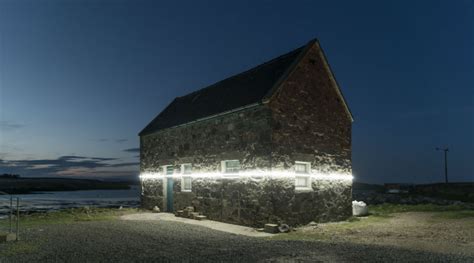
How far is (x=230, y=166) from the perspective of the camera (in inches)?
629

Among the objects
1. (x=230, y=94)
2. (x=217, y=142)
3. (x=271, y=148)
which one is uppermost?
(x=230, y=94)

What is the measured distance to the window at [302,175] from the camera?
15147 mm

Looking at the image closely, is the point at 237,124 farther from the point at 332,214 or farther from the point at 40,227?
the point at 40,227

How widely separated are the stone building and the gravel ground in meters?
2.52

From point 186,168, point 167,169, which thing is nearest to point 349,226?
point 186,168

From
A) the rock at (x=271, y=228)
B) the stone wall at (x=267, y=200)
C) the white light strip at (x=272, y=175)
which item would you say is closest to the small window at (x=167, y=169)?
the white light strip at (x=272, y=175)

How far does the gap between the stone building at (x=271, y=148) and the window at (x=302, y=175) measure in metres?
→ 0.04

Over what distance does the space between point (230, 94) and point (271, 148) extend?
4659 mm

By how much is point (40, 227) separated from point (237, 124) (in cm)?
835

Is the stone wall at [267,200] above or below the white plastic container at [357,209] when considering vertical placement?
above

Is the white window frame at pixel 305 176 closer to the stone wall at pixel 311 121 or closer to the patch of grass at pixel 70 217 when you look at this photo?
the stone wall at pixel 311 121

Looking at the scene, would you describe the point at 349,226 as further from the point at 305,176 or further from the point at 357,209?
the point at 357,209

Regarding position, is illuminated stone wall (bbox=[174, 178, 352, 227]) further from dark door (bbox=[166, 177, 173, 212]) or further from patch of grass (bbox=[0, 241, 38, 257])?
patch of grass (bbox=[0, 241, 38, 257])

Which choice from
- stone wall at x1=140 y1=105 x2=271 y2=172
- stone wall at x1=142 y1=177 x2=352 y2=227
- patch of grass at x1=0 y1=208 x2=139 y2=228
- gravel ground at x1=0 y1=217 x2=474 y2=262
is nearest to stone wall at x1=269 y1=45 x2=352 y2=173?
stone wall at x1=140 y1=105 x2=271 y2=172
